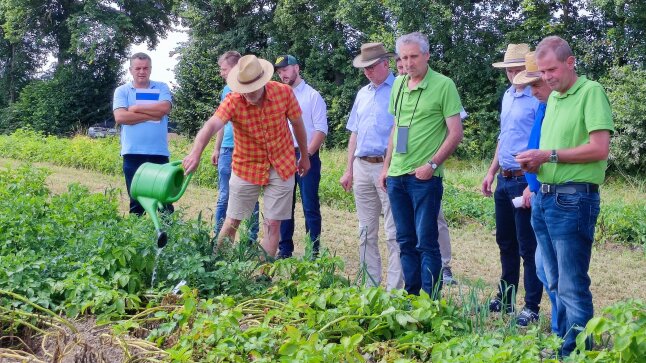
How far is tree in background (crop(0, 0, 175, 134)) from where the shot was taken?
33.1 m

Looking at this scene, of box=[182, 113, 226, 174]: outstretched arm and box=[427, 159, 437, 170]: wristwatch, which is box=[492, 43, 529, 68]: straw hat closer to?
box=[427, 159, 437, 170]: wristwatch

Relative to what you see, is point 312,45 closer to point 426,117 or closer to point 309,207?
point 309,207

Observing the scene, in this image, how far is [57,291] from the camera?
15.1ft

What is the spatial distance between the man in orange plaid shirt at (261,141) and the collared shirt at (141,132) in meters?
1.41

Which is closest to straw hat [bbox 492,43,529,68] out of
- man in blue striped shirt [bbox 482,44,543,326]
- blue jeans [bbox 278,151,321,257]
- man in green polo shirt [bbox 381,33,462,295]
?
man in blue striped shirt [bbox 482,44,543,326]

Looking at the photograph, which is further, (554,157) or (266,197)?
(266,197)

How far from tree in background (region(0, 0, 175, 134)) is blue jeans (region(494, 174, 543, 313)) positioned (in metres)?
28.4

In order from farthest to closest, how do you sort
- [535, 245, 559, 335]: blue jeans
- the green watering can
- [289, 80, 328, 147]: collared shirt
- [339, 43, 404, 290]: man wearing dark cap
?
1. [289, 80, 328, 147]: collared shirt
2. [339, 43, 404, 290]: man wearing dark cap
3. the green watering can
4. [535, 245, 559, 335]: blue jeans

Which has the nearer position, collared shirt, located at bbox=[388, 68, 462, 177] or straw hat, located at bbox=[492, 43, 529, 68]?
collared shirt, located at bbox=[388, 68, 462, 177]

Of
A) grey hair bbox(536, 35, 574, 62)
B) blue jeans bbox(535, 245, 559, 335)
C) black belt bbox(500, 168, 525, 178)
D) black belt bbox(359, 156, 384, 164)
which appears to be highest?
grey hair bbox(536, 35, 574, 62)

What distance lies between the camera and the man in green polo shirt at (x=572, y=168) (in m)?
4.14

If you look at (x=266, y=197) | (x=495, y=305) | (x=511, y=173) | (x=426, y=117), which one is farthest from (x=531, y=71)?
(x=266, y=197)

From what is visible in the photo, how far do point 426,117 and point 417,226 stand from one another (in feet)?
2.34

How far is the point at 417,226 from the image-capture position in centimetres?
542
